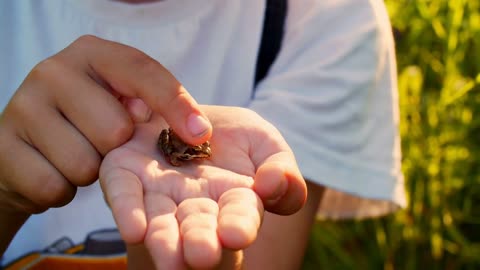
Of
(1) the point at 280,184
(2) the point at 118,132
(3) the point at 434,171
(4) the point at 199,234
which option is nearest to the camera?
(4) the point at 199,234

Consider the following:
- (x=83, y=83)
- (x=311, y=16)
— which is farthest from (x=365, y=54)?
(x=83, y=83)

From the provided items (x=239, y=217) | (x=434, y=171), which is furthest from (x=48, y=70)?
(x=434, y=171)

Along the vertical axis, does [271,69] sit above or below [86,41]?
below

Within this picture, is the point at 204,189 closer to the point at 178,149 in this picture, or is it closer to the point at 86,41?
the point at 178,149

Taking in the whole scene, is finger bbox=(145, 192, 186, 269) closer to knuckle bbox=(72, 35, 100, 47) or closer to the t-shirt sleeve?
knuckle bbox=(72, 35, 100, 47)

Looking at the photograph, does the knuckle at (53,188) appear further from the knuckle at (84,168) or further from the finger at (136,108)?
the finger at (136,108)

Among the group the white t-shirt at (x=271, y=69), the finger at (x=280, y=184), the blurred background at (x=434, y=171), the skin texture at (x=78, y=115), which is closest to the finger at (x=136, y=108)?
the skin texture at (x=78, y=115)

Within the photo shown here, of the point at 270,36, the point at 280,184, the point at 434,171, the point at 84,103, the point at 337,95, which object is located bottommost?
the point at 434,171
